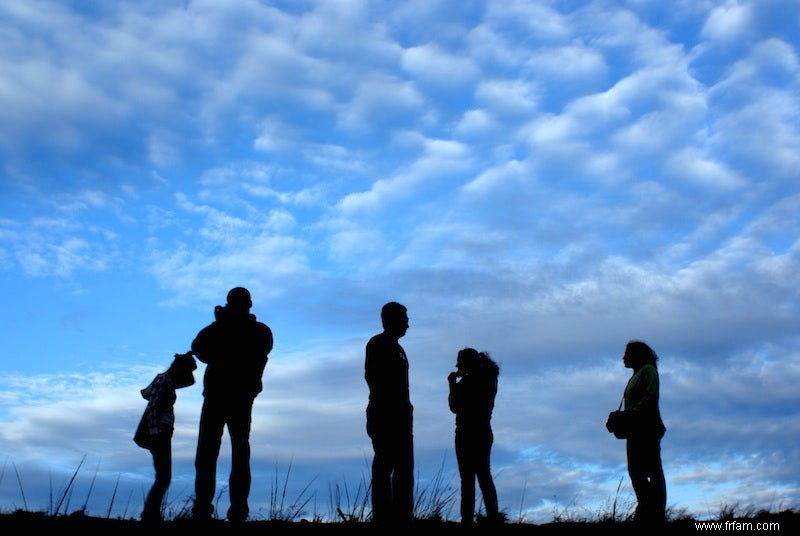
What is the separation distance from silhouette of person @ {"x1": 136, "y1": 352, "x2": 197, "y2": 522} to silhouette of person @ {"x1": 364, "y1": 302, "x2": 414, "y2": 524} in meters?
1.68

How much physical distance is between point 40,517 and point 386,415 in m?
3.01

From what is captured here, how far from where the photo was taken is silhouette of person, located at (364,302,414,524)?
6.98 meters

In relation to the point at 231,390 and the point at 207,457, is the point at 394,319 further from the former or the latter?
the point at 207,457

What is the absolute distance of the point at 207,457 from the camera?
6.80 meters

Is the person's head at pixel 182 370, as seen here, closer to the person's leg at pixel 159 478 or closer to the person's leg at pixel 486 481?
the person's leg at pixel 159 478

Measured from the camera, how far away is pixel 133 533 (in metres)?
5.95

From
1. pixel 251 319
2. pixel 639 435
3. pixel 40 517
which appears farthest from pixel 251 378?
pixel 639 435

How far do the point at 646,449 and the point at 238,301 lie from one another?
3.83 m

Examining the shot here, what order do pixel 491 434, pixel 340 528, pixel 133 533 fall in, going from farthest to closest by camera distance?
1. pixel 491 434
2. pixel 340 528
3. pixel 133 533

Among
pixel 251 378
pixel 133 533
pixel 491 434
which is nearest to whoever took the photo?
pixel 133 533

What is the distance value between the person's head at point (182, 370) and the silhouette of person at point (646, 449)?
394cm

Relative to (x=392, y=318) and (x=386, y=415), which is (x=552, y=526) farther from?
(x=392, y=318)

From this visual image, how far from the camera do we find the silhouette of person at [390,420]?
6977mm

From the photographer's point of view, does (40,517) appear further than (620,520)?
No
